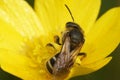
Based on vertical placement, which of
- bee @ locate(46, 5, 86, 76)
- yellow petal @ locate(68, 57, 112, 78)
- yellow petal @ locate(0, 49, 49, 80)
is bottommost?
yellow petal @ locate(0, 49, 49, 80)

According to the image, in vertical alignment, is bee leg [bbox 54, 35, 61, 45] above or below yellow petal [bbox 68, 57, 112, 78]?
below

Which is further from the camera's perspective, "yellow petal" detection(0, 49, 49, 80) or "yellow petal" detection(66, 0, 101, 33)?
"yellow petal" detection(66, 0, 101, 33)

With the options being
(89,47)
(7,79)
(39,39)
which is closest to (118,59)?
(89,47)

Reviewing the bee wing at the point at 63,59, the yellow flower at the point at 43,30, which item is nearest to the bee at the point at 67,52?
the bee wing at the point at 63,59

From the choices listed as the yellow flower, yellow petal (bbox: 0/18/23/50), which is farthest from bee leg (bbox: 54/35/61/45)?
yellow petal (bbox: 0/18/23/50)

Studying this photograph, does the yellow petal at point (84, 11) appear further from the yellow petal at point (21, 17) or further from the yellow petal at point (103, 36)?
the yellow petal at point (21, 17)

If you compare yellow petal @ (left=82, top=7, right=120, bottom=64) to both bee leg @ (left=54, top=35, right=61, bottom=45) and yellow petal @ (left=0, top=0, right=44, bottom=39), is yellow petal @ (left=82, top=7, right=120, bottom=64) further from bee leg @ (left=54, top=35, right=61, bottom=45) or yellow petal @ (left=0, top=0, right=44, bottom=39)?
yellow petal @ (left=0, top=0, right=44, bottom=39)

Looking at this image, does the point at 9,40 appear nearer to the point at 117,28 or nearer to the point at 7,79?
the point at 7,79
